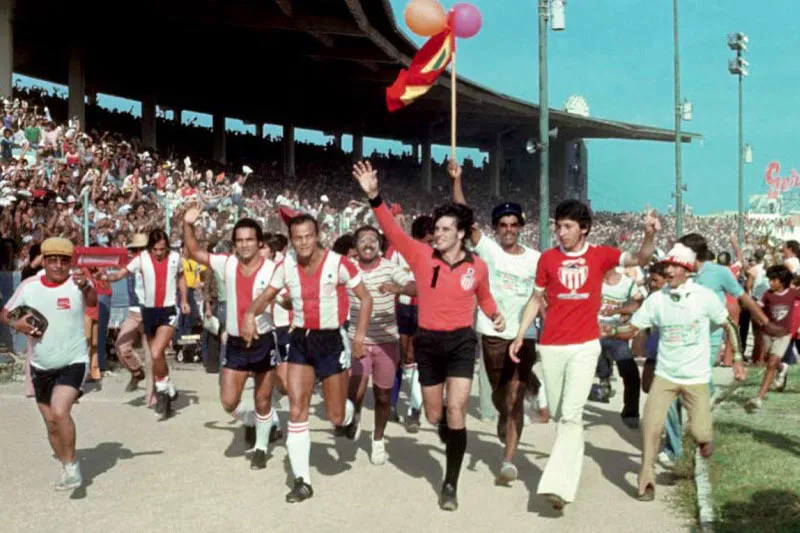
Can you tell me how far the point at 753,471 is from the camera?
797cm

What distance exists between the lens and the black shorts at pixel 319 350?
771cm

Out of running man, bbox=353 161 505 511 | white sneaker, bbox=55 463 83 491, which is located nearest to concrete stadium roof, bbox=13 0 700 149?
running man, bbox=353 161 505 511

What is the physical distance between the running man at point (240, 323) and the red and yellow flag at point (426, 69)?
4.43 m

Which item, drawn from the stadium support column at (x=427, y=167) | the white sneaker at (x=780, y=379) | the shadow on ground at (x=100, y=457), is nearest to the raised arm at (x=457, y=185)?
the shadow on ground at (x=100, y=457)

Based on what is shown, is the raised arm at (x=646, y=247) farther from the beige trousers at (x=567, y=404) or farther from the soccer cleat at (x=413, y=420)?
the soccer cleat at (x=413, y=420)

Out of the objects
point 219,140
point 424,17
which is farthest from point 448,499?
point 219,140

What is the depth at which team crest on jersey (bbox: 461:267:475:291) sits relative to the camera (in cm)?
728

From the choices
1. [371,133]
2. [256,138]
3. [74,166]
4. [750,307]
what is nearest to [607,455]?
[750,307]

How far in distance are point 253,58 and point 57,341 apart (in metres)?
35.8

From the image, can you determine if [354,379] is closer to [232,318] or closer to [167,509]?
[232,318]

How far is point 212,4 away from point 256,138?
17.4 m

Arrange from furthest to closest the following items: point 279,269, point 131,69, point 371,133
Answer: point 371,133, point 131,69, point 279,269

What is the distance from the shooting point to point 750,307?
26.9 ft

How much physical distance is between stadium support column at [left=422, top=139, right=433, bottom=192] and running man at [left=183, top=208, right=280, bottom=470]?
5189 cm
